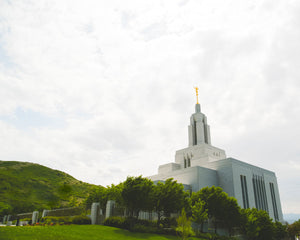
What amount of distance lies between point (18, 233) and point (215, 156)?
3987 centimetres

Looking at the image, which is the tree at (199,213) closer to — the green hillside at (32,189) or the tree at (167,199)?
the tree at (167,199)

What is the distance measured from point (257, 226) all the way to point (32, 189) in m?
68.1

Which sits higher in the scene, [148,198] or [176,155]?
[176,155]

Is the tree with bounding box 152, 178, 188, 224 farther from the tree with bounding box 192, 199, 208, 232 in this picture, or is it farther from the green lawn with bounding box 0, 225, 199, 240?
the green lawn with bounding box 0, 225, 199, 240

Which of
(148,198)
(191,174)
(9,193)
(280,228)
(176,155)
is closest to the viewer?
(148,198)

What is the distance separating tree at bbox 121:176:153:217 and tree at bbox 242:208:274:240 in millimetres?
14950

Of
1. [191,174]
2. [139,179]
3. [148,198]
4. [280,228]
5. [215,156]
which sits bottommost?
[280,228]

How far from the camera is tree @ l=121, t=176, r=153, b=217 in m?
22.3

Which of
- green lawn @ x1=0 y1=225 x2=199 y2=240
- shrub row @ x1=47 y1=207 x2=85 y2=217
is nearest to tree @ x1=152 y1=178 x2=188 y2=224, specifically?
green lawn @ x1=0 y1=225 x2=199 y2=240

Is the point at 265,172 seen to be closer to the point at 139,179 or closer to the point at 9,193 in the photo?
the point at 139,179

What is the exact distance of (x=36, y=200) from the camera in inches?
2657

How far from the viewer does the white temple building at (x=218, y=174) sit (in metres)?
38.2

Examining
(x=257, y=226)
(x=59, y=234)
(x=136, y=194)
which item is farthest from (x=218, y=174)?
(x=59, y=234)

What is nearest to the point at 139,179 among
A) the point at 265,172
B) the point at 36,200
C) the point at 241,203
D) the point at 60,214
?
the point at 60,214
